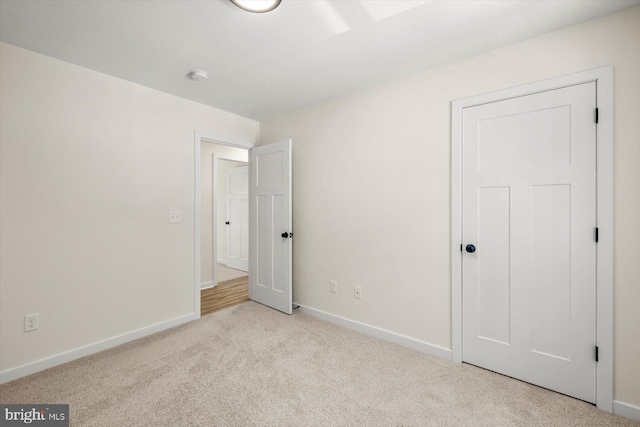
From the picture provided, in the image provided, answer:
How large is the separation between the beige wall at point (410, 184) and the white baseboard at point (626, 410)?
0.03m

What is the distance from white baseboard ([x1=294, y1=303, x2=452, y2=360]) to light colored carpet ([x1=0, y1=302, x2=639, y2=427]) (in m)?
0.09

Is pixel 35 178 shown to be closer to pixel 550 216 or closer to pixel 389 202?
pixel 389 202

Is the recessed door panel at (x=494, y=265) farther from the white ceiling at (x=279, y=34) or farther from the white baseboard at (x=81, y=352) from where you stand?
the white baseboard at (x=81, y=352)

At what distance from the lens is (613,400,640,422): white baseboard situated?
5.32ft

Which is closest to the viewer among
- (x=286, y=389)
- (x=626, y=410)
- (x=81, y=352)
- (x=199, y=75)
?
(x=626, y=410)

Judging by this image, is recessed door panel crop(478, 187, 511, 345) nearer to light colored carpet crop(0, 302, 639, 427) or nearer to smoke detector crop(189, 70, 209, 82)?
light colored carpet crop(0, 302, 639, 427)

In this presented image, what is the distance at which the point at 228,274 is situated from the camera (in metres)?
5.28

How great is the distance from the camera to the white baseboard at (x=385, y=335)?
2336 mm

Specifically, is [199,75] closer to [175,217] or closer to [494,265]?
[175,217]

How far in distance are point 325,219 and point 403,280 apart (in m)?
1.06

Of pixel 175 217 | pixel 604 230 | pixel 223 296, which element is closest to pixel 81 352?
pixel 175 217

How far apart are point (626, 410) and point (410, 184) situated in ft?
6.35

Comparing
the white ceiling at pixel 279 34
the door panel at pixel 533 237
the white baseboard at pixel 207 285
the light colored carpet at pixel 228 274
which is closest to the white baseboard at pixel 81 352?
the white baseboard at pixel 207 285

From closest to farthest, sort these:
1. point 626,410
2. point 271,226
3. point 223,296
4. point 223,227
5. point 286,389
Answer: point 626,410
point 286,389
point 271,226
point 223,296
point 223,227
